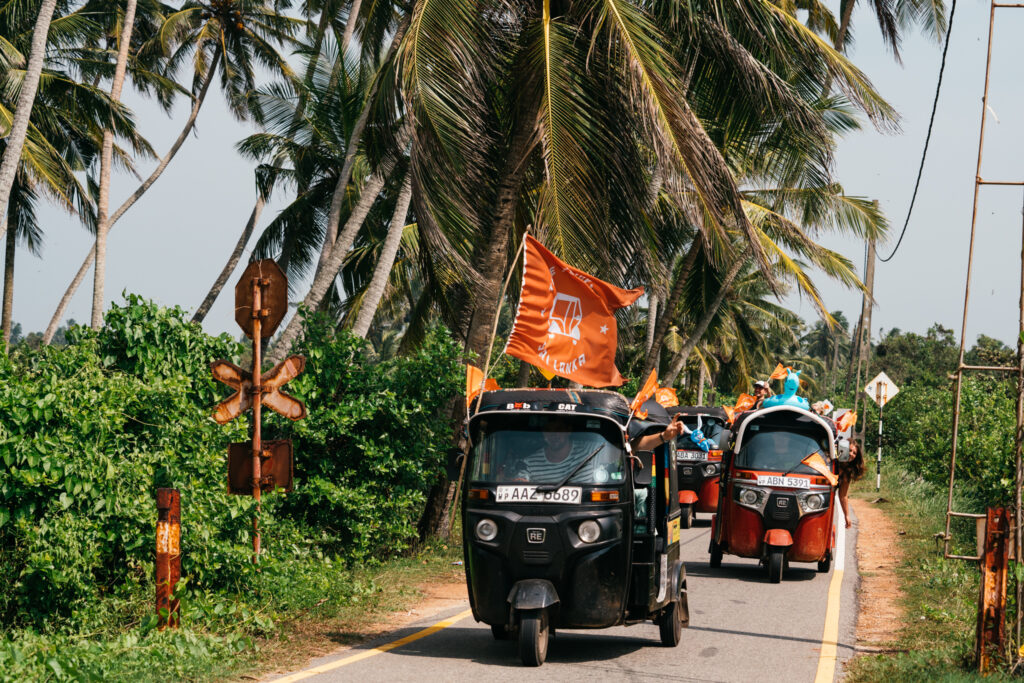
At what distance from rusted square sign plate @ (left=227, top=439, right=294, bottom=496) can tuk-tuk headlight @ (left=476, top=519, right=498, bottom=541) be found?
6.51ft

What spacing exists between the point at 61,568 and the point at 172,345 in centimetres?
355

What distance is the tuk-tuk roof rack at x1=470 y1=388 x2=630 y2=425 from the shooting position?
8781 millimetres

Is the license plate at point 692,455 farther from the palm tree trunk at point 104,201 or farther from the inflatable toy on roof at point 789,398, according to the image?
the palm tree trunk at point 104,201

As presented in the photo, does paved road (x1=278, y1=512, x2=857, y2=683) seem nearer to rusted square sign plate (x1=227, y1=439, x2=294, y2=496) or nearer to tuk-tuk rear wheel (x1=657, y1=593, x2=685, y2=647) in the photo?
tuk-tuk rear wheel (x1=657, y1=593, x2=685, y2=647)

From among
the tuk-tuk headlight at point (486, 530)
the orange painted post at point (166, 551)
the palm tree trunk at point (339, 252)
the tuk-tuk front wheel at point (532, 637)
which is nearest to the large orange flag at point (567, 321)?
the tuk-tuk headlight at point (486, 530)

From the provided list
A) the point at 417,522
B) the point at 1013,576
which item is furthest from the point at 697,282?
the point at 1013,576

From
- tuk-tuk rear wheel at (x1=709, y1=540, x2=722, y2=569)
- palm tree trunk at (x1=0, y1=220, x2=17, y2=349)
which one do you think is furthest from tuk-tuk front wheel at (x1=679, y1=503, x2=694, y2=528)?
palm tree trunk at (x1=0, y1=220, x2=17, y2=349)

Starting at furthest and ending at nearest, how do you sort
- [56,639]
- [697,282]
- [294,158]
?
[697,282] < [294,158] < [56,639]

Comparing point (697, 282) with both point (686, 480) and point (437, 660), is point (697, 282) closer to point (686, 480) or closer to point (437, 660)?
point (686, 480)

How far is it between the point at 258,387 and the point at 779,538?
727cm

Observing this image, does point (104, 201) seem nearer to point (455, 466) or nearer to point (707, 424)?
point (707, 424)

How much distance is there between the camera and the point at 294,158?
88.8ft

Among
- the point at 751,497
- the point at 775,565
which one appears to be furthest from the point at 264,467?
the point at 775,565

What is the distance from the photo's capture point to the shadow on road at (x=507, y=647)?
889 centimetres
